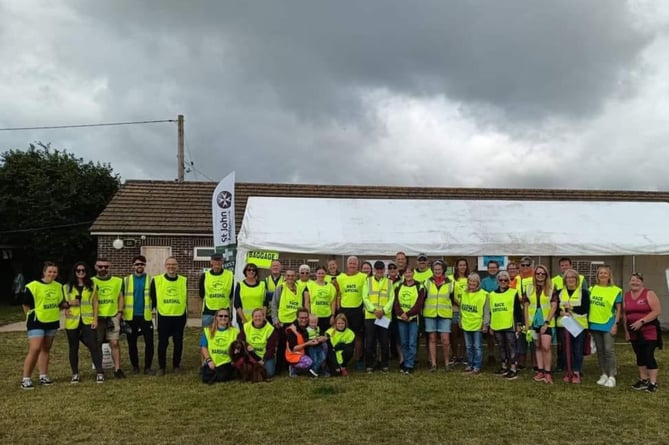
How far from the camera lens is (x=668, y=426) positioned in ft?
17.7

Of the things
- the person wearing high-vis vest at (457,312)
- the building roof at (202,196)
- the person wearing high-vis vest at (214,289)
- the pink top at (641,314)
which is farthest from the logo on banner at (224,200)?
the building roof at (202,196)

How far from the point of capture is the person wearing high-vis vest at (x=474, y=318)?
7742 mm

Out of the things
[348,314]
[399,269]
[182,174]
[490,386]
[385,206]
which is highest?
[182,174]

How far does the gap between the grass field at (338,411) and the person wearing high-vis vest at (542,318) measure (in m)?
0.27

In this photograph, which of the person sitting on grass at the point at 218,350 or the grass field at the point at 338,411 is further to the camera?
the person sitting on grass at the point at 218,350

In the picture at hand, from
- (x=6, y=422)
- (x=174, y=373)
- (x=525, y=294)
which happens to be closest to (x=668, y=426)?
(x=525, y=294)

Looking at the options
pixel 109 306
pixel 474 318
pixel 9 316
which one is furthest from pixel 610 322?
pixel 9 316

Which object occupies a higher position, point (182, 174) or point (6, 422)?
point (182, 174)

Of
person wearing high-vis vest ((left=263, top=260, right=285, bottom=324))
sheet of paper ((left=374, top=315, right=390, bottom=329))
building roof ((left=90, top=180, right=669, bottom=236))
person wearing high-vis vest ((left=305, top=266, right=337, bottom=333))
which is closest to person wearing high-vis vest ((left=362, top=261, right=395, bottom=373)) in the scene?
sheet of paper ((left=374, top=315, right=390, bottom=329))

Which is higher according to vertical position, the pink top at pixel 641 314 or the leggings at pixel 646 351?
the pink top at pixel 641 314

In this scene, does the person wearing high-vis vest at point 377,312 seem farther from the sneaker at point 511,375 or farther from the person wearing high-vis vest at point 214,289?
the person wearing high-vis vest at point 214,289

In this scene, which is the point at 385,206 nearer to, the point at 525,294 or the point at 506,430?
the point at 525,294

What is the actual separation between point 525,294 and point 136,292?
5.40 m

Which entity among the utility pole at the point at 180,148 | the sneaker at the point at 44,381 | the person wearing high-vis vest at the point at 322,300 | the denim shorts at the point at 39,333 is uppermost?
the utility pole at the point at 180,148
